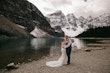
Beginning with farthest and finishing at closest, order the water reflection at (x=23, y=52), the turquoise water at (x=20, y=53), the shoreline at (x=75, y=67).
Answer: the water reflection at (x=23, y=52) < the turquoise water at (x=20, y=53) < the shoreline at (x=75, y=67)

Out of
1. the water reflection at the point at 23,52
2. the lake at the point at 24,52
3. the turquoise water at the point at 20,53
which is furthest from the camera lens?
the water reflection at the point at 23,52

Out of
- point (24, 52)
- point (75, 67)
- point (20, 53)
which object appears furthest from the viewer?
point (24, 52)

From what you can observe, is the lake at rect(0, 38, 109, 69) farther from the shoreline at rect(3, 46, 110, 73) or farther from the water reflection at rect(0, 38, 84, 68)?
the shoreline at rect(3, 46, 110, 73)

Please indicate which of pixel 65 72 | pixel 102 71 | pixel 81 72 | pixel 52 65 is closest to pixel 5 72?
pixel 52 65

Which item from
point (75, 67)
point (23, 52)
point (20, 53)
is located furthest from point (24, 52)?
point (75, 67)

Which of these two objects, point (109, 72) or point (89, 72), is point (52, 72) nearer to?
point (89, 72)

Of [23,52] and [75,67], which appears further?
[23,52]

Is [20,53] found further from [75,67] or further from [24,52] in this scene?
[75,67]

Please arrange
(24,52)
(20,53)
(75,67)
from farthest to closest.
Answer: (24,52), (20,53), (75,67)

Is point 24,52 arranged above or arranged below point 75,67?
below

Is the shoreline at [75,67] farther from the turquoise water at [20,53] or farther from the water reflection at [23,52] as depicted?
the water reflection at [23,52]

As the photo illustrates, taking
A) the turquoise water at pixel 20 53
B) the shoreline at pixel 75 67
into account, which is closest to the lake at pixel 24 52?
the turquoise water at pixel 20 53

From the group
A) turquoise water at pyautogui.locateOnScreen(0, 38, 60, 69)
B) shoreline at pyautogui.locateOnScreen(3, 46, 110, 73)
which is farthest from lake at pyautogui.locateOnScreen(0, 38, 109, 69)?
shoreline at pyautogui.locateOnScreen(3, 46, 110, 73)

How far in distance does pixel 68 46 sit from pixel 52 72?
609 centimetres
